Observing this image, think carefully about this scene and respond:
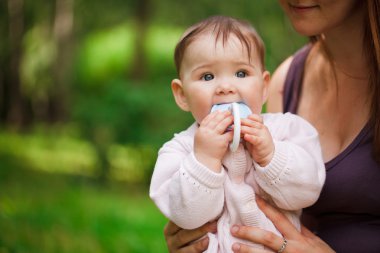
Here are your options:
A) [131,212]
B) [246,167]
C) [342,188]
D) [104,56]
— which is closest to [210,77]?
[246,167]

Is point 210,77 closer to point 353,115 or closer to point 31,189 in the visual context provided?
point 353,115

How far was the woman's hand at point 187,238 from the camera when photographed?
2.11 metres

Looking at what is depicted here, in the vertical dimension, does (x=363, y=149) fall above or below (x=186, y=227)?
above

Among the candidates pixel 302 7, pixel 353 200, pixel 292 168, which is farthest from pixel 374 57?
pixel 292 168

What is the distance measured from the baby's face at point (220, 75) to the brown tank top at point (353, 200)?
1.68ft

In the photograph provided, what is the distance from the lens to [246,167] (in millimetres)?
2068

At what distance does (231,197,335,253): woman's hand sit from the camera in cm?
203

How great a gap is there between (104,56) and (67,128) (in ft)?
→ 8.60

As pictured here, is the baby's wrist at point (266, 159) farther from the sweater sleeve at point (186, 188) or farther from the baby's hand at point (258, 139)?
the sweater sleeve at point (186, 188)

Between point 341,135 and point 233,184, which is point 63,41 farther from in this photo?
point 233,184

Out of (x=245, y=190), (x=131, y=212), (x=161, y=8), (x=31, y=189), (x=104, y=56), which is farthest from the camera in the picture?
(x=104, y=56)

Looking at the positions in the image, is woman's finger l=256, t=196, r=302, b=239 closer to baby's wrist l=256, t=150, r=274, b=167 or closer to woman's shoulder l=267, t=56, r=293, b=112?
baby's wrist l=256, t=150, r=274, b=167

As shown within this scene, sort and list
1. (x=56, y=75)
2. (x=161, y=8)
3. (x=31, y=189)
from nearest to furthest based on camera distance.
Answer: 1. (x=31, y=189)
2. (x=161, y=8)
3. (x=56, y=75)

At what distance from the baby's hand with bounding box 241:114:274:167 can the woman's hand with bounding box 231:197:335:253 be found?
182 mm
